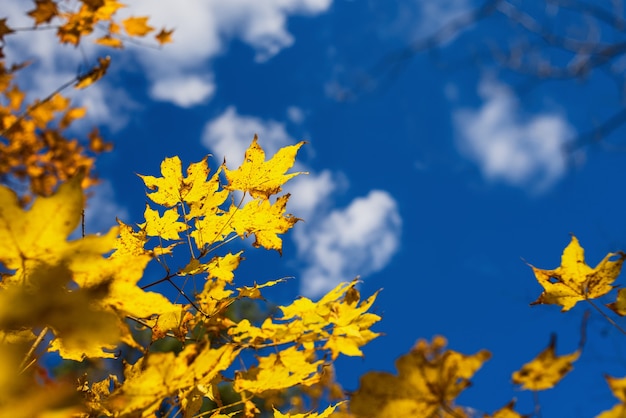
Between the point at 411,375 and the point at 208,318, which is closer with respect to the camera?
the point at 411,375

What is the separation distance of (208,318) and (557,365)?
777 mm

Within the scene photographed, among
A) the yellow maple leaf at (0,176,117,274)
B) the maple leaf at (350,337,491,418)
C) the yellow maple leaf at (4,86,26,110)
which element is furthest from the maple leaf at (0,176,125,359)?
the yellow maple leaf at (4,86,26,110)

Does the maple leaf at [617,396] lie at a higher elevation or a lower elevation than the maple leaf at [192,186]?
lower

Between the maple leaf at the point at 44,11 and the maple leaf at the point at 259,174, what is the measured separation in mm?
1909

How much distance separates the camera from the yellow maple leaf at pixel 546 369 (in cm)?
65

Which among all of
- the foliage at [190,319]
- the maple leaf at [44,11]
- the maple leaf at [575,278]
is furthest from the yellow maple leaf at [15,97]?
the maple leaf at [575,278]

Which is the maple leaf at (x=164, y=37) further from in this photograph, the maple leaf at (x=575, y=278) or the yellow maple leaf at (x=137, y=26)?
the maple leaf at (x=575, y=278)

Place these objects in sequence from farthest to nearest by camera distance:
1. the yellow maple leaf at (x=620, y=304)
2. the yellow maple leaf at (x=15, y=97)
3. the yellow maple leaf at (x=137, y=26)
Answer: the yellow maple leaf at (x=15, y=97) → the yellow maple leaf at (x=137, y=26) → the yellow maple leaf at (x=620, y=304)

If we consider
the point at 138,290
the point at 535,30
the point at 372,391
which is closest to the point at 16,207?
the point at 138,290

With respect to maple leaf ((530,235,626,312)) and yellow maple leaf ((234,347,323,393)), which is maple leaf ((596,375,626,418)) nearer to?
maple leaf ((530,235,626,312))

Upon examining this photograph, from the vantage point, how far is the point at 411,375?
62 cm

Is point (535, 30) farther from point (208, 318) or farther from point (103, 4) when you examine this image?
point (103, 4)

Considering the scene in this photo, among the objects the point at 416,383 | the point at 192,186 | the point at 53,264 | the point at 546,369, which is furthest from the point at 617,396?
the point at 192,186

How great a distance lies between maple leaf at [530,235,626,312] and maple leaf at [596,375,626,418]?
1.35 feet
